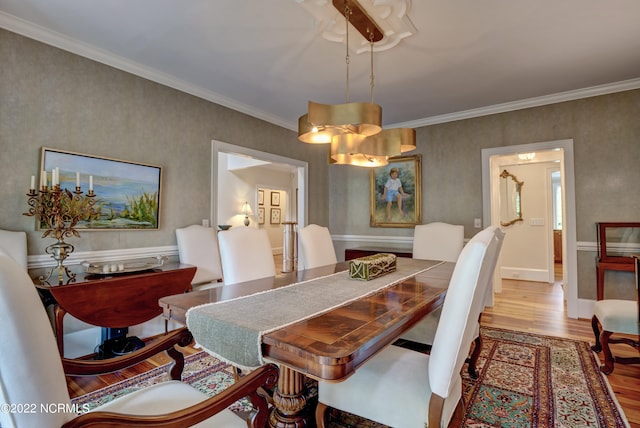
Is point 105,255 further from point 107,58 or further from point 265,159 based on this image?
point 265,159

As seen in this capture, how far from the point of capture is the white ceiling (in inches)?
83.7

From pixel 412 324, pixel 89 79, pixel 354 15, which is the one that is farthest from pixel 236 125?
pixel 412 324

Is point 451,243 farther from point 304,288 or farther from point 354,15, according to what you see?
point 354,15

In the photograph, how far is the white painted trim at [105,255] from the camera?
7.64 ft

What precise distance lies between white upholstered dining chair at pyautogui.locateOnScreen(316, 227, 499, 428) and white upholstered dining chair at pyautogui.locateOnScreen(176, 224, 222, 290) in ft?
6.84

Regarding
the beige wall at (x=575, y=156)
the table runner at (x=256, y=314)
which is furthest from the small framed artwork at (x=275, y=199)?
the table runner at (x=256, y=314)

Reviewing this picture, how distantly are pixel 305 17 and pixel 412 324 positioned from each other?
2.09 meters

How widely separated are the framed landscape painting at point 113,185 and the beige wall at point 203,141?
0.07 metres

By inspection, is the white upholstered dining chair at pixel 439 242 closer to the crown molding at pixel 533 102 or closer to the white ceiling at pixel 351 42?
the white ceiling at pixel 351 42

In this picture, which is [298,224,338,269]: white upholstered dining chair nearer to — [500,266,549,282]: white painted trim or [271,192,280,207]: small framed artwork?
[500,266,549,282]: white painted trim

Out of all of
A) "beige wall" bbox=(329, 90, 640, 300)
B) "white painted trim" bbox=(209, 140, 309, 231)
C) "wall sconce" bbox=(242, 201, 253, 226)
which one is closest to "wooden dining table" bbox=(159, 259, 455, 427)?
"white painted trim" bbox=(209, 140, 309, 231)

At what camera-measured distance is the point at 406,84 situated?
328 cm

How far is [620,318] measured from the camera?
2145 millimetres

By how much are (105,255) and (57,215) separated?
534mm
